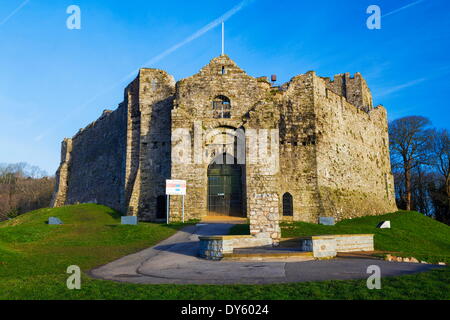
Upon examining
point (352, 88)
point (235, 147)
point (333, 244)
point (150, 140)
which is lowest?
point (333, 244)

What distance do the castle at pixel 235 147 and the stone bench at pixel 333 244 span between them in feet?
33.5

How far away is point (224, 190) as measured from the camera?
2903 cm

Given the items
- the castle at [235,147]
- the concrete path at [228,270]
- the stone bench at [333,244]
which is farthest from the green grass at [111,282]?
the castle at [235,147]

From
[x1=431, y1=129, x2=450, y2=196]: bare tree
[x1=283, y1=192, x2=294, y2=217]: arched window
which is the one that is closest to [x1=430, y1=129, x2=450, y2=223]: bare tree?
[x1=431, y1=129, x2=450, y2=196]: bare tree

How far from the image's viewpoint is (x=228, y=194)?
2894 cm

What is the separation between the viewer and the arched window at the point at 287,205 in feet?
95.3

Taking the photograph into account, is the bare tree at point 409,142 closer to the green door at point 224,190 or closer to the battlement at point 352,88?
the battlement at point 352,88

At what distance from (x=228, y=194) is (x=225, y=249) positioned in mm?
14979

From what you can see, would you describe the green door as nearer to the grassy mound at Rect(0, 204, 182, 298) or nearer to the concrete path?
the grassy mound at Rect(0, 204, 182, 298)

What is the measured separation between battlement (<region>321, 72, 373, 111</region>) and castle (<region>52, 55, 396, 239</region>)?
699 cm

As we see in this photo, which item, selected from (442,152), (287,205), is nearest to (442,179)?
(442,152)

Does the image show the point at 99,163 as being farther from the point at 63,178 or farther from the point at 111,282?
the point at 111,282

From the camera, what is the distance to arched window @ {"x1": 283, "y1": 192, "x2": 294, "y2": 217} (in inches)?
1144

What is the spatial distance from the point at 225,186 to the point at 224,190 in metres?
0.32
